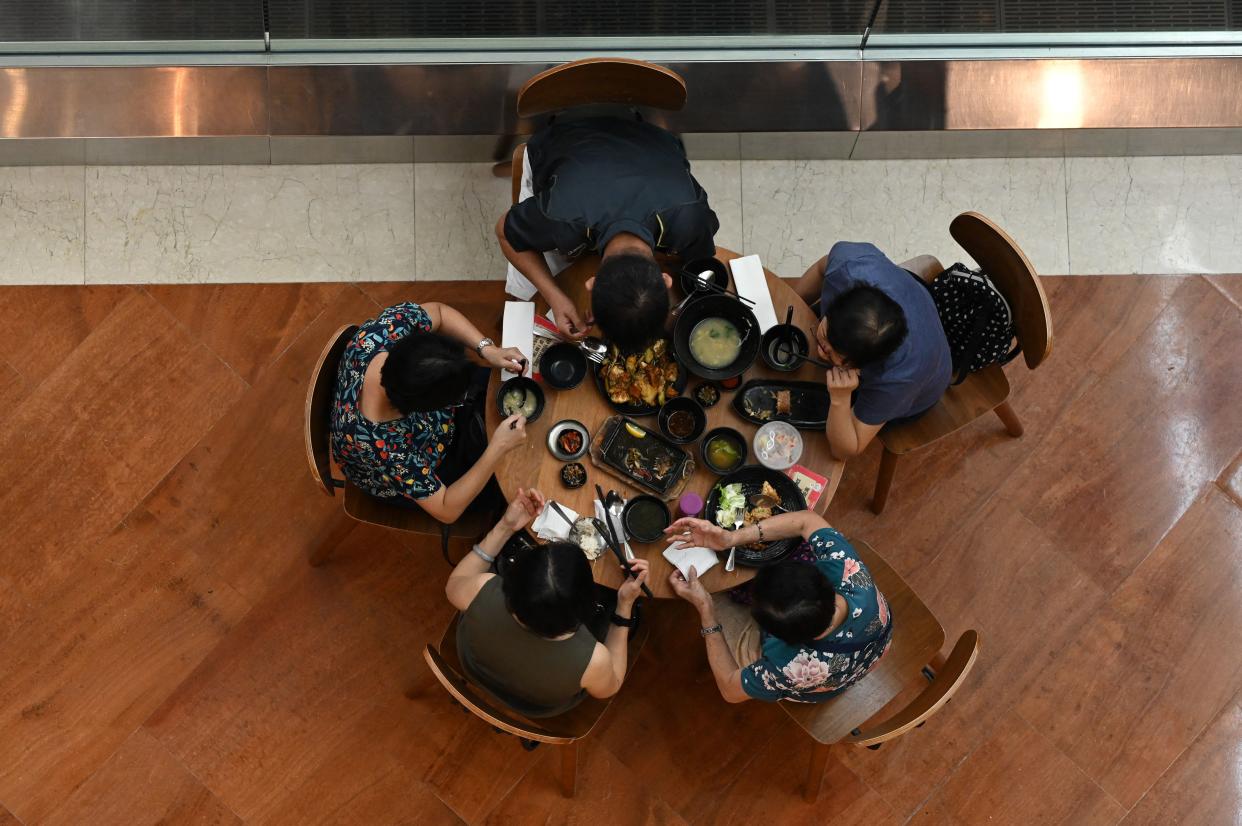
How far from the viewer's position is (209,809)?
11.3ft

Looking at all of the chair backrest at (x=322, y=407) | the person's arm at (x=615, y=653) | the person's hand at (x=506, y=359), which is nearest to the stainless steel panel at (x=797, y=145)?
the person's hand at (x=506, y=359)

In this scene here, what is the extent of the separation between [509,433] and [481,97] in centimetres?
151

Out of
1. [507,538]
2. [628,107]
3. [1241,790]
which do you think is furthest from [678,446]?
[1241,790]

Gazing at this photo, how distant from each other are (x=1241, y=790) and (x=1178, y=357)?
1.54 m

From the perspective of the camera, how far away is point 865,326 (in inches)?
105

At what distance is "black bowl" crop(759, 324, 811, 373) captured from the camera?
9.59 ft

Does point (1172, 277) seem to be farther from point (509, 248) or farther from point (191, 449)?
point (191, 449)

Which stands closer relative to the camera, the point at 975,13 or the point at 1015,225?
the point at 975,13

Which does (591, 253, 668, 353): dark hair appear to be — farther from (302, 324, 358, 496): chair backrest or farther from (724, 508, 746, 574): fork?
(302, 324, 358, 496): chair backrest

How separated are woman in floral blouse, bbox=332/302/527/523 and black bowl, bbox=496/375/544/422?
31mm

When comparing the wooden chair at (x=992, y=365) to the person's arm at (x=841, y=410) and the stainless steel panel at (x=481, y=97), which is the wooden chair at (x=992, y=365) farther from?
the stainless steel panel at (x=481, y=97)

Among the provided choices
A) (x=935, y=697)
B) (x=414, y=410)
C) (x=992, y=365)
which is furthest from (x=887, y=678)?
(x=414, y=410)

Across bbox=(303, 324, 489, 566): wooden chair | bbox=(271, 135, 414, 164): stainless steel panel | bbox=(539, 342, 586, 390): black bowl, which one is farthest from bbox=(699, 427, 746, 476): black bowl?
bbox=(271, 135, 414, 164): stainless steel panel

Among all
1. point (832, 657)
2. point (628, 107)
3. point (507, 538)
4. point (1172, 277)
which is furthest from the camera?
point (1172, 277)
